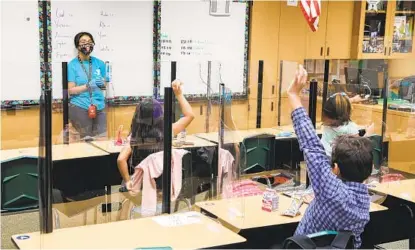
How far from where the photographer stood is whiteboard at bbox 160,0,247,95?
5859 mm

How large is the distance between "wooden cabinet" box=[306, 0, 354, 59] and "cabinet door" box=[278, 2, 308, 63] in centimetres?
14

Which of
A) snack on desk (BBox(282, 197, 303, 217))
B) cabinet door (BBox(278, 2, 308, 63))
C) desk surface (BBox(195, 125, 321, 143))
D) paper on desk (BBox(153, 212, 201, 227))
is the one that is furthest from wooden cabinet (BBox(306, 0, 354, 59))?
paper on desk (BBox(153, 212, 201, 227))

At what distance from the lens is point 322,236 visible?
191 cm

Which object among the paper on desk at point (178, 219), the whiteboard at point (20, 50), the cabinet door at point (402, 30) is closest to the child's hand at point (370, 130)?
the paper on desk at point (178, 219)

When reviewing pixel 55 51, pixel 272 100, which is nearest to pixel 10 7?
pixel 55 51

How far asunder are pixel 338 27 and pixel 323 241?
5.61m

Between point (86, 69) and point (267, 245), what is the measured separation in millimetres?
3141

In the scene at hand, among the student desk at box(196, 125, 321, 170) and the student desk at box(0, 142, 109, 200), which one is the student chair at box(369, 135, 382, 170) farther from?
the student desk at box(0, 142, 109, 200)

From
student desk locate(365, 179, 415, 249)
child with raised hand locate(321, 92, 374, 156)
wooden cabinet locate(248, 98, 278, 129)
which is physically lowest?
student desk locate(365, 179, 415, 249)

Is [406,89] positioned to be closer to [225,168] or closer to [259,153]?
[259,153]

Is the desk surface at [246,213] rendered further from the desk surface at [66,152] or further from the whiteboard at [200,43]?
the whiteboard at [200,43]

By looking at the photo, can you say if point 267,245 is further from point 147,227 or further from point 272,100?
point 272,100

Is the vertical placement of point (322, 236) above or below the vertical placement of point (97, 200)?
above

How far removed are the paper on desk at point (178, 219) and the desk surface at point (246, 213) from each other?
12 cm
